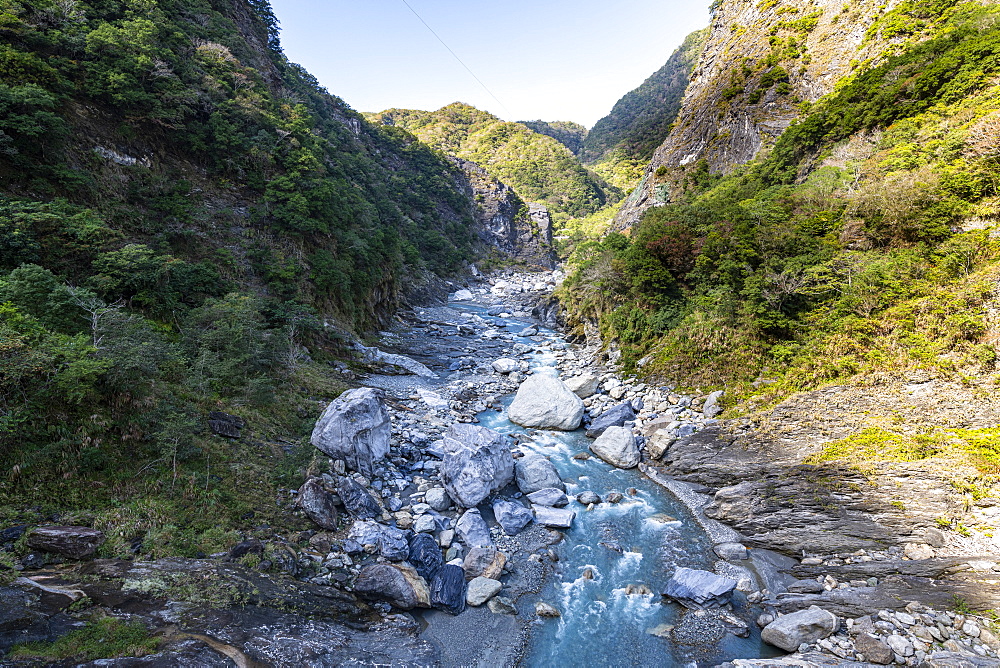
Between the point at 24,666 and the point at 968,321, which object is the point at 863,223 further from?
the point at 24,666

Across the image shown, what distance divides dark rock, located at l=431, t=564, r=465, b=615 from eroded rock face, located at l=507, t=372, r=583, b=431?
8.31 m

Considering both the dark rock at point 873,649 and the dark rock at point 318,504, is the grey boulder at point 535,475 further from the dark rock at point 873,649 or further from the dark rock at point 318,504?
the dark rock at point 873,649

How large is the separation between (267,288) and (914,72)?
102 feet

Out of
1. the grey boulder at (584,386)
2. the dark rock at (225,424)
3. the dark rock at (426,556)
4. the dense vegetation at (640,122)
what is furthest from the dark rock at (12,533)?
the dense vegetation at (640,122)

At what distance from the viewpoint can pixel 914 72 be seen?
18.2 meters

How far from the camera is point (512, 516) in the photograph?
35.5 ft

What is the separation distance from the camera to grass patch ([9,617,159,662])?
181 inches

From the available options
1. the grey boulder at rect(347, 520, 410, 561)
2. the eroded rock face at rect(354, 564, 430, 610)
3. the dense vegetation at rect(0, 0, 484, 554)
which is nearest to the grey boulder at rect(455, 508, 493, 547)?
the grey boulder at rect(347, 520, 410, 561)

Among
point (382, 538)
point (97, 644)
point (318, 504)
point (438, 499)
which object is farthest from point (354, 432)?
point (97, 644)

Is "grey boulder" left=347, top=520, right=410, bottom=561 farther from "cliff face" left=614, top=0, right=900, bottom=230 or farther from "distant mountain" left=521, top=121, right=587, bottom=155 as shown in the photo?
"distant mountain" left=521, top=121, right=587, bottom=155

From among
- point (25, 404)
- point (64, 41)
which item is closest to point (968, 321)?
point (25, 404)

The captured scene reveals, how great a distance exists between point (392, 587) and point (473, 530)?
8.23 feet

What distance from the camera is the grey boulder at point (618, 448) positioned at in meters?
13.8

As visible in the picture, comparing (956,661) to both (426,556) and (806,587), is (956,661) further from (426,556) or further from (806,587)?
(426,556)
